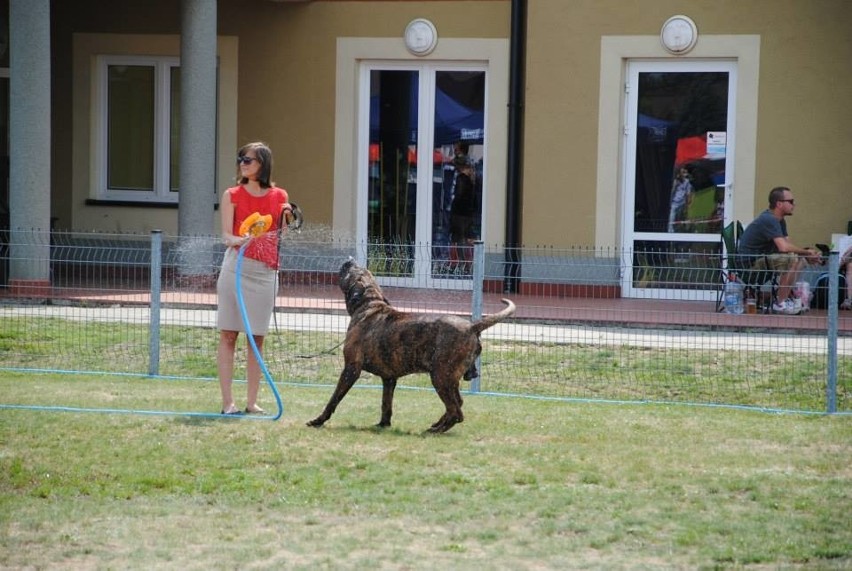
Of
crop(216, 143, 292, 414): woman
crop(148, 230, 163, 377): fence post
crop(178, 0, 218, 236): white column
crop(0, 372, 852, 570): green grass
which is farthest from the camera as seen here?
crop(178, 0, 218, 236): white column

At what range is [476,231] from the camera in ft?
55.5

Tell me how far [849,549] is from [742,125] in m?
10.0

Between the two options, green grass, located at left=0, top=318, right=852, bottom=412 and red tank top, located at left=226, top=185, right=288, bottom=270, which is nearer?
red tank top, located at left=226, top=185, right=288, bottom=270

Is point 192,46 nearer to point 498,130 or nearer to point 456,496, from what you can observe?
point 498,130

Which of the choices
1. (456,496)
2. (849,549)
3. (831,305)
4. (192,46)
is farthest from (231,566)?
(192,46)

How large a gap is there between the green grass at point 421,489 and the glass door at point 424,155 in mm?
7605

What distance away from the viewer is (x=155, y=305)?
1073cm

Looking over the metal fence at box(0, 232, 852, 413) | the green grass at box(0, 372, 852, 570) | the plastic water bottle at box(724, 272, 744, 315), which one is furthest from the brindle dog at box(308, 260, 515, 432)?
the plastic water bottle at box(724, 272, 744, 315)

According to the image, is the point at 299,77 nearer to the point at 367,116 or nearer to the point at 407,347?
the point at 367,116

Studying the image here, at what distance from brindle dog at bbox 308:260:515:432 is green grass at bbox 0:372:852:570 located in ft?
0.80

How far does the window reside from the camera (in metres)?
17.8

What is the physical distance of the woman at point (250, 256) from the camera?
866 centimetres

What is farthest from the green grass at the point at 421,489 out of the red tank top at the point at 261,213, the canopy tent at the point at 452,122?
the canopy tent at the point at 452,122

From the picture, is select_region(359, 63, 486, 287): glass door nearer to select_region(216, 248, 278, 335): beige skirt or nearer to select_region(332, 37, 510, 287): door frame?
select_region(332, 37, 510, 287): door frame
